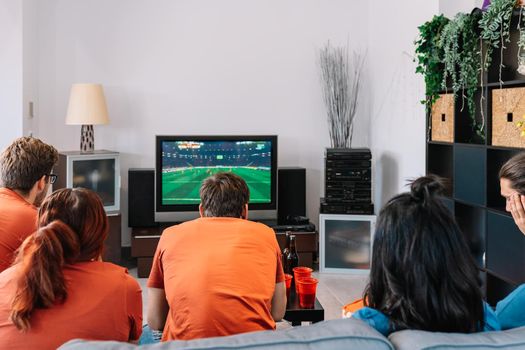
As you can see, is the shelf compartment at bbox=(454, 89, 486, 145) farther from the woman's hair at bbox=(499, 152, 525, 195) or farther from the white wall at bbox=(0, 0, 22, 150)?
the white wall at bbox=(0, 0, 22, 150)

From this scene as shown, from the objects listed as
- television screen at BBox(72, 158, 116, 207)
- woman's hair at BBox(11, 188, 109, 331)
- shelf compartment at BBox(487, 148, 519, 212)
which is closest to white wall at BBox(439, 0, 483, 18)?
shelf compartment at BBox(487, 148, 519, 212)

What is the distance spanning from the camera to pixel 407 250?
53.9 inches

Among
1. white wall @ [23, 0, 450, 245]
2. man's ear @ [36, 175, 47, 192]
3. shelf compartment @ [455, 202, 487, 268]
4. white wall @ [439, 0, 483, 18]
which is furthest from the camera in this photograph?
white wall @ [23, 0, 450, 245]

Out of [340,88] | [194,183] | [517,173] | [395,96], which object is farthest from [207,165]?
[517,173]

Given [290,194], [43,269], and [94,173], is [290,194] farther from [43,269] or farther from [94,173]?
[43,269]

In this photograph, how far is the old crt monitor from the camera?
5043 mm

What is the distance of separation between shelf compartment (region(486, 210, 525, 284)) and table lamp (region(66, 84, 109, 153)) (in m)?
3.43

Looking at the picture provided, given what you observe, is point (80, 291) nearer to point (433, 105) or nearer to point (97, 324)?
point (97, 324)

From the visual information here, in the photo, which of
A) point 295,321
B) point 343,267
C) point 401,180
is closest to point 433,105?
point 401,180

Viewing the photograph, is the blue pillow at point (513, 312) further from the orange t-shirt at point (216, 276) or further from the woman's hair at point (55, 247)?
the woman's hair at point (55, 247)

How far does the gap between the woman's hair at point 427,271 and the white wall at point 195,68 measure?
4.53 meters

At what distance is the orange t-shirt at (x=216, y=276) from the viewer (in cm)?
192

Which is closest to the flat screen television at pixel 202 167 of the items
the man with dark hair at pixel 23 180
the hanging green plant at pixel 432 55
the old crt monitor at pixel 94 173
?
the old crt monitor at pixel 94 173

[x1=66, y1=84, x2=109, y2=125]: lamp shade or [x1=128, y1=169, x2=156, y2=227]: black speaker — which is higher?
[x1=66, y1=84, x2=109, y2=125]: lamp shade
